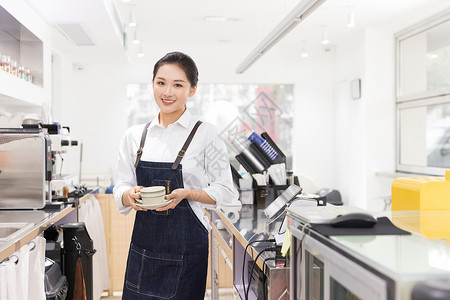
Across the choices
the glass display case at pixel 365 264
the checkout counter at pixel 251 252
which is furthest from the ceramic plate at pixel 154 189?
the glass display case at pixel 365 264

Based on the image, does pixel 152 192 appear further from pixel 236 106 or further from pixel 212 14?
pixel 236 106

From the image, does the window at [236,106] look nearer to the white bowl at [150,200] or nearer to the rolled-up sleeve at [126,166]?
the rolled-up sleeve at [126,166]

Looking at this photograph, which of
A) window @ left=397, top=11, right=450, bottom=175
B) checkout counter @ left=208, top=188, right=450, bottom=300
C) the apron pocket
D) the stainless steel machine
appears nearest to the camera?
checkout counter @ left=208, top=188, right=450, bottom=300

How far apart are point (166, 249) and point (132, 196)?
273 millimetres

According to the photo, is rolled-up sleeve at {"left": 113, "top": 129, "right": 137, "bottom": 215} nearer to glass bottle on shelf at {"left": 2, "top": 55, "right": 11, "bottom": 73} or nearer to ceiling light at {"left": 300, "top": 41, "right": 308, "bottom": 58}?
glass bottle on shelf at {"left": 2, "top": 55, "right": 11, "bottom": 73}

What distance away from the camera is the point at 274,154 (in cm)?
327

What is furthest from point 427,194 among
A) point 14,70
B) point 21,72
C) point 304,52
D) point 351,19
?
point 304,52

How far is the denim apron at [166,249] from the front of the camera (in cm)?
178

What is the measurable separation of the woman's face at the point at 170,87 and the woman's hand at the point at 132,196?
33 centimetres

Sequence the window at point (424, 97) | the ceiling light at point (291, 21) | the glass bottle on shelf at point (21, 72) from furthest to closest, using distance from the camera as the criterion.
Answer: the window at point (424, 97) < the glass bottle on shelf at point (21, 72) < the ceiling light at point (291, 21)

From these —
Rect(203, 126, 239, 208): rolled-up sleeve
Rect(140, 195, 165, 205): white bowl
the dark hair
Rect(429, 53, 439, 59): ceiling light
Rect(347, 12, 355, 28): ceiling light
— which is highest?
Rect(347, 12, 355, 28): ceiling light

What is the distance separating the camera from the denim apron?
1.78 meters

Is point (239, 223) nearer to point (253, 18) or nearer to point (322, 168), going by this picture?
point (253, 18)

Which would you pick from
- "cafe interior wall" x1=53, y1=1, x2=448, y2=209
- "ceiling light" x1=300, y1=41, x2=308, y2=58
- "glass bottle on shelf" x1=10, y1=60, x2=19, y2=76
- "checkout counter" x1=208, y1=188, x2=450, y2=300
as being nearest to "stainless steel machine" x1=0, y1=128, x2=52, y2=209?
"glass bottle on shelf" x1=10, y1=60, x2=19, y2=76
